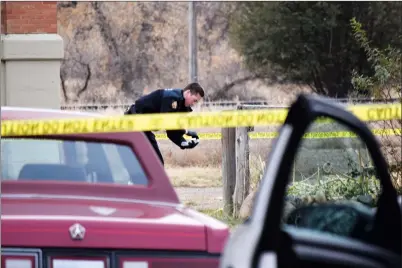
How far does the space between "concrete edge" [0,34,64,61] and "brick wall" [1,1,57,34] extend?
79 mm

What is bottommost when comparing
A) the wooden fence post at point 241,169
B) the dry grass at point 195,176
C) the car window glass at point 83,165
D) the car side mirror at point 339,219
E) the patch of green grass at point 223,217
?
the dry grass at point 195,176

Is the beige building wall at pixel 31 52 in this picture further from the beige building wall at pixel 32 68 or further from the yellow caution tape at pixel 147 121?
the yellow caution tape at pixel 147 121

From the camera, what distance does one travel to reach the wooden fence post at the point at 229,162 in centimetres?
1130

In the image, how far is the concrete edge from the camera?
13508 millimetres

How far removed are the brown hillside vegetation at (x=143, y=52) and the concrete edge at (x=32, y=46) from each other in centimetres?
2637

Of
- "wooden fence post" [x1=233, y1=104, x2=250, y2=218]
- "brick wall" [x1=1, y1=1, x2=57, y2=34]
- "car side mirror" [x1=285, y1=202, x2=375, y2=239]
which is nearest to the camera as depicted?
"car side mirror" [x1=285, y1=202, x2=375, y2=239]

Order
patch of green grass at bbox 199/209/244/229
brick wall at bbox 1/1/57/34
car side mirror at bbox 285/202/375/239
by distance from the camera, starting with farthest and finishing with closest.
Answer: brick wall at bbox 1/1/57/34
patch of green grass at bbox 199/209/244/229
car side mirror at bbox 285/202/375/239

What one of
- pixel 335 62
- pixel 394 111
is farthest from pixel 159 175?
pixel 335 62

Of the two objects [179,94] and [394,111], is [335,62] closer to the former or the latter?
[179,94]

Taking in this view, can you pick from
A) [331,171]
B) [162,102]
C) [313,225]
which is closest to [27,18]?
[162,102]

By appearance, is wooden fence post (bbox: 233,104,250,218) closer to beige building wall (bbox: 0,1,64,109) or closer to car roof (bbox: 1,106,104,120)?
beige building wall (bbox: 0,1,64,109)

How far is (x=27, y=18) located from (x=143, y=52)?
102 feet

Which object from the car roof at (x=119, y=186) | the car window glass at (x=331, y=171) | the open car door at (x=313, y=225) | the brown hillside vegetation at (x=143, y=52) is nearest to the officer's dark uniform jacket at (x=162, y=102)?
the car window glass at (x=331, y=171)

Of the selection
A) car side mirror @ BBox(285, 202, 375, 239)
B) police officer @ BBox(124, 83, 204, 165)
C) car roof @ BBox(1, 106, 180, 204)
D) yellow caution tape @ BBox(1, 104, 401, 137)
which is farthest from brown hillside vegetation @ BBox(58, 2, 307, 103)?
car side mirror @ BBox(285, 202, 375, 239)
